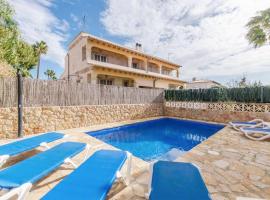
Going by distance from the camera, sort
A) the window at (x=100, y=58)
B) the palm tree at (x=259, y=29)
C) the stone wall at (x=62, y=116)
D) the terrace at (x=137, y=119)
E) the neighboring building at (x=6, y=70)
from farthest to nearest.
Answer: the window at (x=100, y=58)
the palm tree at (x=259, y=29)
the neighboring building at (x=6, y=70)
the stone wall at (x=62, y=116)
the terrace at (x=137, y=119)

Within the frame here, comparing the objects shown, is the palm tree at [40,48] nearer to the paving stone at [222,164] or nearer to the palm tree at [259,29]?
the palm tree at [259,29]

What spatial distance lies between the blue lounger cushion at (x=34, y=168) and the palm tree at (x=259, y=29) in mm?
16250

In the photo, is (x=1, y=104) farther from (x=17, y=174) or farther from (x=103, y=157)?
(x=103, y=157)

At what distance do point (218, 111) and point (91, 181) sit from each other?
12695mm

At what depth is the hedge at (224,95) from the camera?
11062 millimetres

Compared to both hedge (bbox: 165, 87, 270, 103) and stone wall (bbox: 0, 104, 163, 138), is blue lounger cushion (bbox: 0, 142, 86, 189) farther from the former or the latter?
hedge (bbox: 165, 87, 270, 103)

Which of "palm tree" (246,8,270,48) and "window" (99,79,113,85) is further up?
"palm tree" (246,8,270,48)

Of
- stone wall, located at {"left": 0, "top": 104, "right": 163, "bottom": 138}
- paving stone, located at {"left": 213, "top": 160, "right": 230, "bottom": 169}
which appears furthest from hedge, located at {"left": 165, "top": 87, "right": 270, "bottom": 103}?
paving stone, located at {"left": 213, "top": 160, "right": 230, "bottom": 169}

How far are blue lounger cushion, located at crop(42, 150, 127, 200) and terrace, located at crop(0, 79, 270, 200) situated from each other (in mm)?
482

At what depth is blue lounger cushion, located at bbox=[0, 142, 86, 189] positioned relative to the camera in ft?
7.12

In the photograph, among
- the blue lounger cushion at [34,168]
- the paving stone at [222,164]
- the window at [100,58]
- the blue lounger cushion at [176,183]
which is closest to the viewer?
the blue lounger cushion at [176,183]

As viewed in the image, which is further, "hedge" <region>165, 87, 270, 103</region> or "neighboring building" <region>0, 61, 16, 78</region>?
"hedge" <region>165, 87, 270, 103</region>

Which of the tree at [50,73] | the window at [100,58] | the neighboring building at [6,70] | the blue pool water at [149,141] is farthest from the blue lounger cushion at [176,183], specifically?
the tree at [50,73]

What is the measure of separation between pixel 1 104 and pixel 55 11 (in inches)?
341
